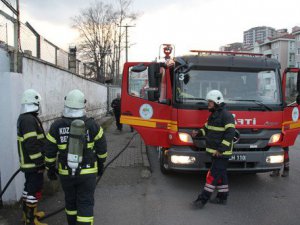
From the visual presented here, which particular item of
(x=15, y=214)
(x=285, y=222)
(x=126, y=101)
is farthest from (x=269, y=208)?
(x=15, y=214)

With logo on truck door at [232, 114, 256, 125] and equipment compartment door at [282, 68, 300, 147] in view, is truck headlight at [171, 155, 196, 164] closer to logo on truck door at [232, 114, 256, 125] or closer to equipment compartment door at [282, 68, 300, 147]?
logo on truck door at [232, 114, 256, 125]

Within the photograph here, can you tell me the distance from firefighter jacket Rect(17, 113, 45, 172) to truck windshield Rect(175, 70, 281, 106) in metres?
2.75

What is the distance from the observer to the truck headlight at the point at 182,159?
6.32m

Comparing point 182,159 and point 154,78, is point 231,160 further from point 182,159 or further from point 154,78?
point 154,78

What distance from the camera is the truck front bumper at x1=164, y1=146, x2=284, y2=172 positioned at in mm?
6309

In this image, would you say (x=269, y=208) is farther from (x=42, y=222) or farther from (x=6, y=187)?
(x=6, y=187)

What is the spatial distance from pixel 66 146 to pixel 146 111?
3.27 metres

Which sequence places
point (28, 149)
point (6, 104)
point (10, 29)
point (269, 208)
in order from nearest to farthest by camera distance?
point (28, 149)
point (6, 104)
point (269, 208)
point (10, 29)

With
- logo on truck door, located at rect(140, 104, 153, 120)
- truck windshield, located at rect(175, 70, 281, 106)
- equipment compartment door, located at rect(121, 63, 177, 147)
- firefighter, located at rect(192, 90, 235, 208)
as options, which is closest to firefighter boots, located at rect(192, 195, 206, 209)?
firefighter, located at rect(192, 90, 235, 208)

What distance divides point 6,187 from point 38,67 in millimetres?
3730

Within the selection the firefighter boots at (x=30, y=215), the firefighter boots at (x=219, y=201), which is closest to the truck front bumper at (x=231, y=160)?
the firefighter boots at (x=219, y=201)

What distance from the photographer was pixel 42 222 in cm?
491

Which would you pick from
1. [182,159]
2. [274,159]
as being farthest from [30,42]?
[274,159]

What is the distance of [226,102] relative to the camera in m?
6.45
